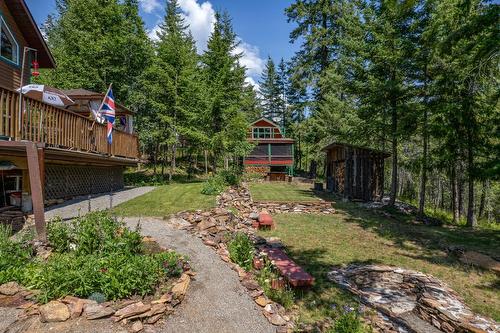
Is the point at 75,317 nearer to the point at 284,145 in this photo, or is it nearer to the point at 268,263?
the point at 268,263

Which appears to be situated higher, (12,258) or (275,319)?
(12,258)

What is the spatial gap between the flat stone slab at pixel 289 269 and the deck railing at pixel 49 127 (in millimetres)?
7076

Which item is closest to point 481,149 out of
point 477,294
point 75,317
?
point 477,294

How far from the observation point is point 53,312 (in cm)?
396

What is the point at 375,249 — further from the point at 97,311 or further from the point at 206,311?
Answer: the point at 97,311

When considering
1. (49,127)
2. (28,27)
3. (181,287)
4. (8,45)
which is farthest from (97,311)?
(28,27)

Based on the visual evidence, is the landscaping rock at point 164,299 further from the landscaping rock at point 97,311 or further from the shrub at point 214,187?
the shrub at point 214,187

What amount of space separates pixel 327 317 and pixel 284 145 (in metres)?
27.2

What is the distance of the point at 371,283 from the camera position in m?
6.66

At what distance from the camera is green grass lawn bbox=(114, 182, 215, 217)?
10209 millimetres

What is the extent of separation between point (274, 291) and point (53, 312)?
3762 millimetres

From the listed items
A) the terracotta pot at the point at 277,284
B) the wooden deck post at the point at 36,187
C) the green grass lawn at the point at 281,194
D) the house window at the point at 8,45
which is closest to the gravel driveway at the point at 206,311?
the terracotta pot at the point at 277,284

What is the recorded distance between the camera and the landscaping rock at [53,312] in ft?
12.8

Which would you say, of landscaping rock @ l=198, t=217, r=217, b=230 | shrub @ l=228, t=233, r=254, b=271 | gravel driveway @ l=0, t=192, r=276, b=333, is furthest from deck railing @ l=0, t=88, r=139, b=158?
shrub @ l=228, t=233, r=254, b=271
